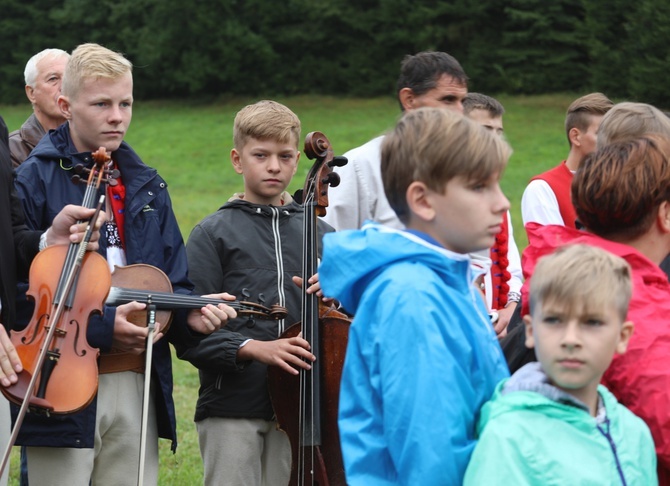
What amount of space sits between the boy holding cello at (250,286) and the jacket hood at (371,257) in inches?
58.0

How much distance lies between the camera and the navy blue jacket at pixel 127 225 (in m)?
3.77

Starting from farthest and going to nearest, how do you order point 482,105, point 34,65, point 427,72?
point 34,65 → point 482,105 → point 427,72

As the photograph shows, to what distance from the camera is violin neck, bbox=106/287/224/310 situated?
12.4 ft

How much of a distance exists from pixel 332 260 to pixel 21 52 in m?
41.0

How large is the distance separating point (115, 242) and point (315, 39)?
3584cm

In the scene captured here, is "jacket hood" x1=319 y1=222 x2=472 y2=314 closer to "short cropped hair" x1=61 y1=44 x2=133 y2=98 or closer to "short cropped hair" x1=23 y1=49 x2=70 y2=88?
"short cropped hair" x1=61 y1=44 x2=133 y2=98

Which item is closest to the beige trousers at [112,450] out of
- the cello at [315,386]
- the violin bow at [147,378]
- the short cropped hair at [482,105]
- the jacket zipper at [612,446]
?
the violin bow at [147,378]

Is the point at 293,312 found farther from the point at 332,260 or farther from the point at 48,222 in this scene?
the point at 332,260

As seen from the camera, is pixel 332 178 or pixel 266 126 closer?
pixel 332 178

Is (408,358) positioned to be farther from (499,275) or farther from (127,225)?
(499,275)

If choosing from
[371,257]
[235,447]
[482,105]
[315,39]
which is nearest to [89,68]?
[235,447]

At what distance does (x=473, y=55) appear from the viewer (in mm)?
35188

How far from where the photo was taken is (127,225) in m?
4.03

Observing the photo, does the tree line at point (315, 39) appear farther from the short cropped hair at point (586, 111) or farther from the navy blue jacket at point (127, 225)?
the navy blue jacket at point (127, 225)
